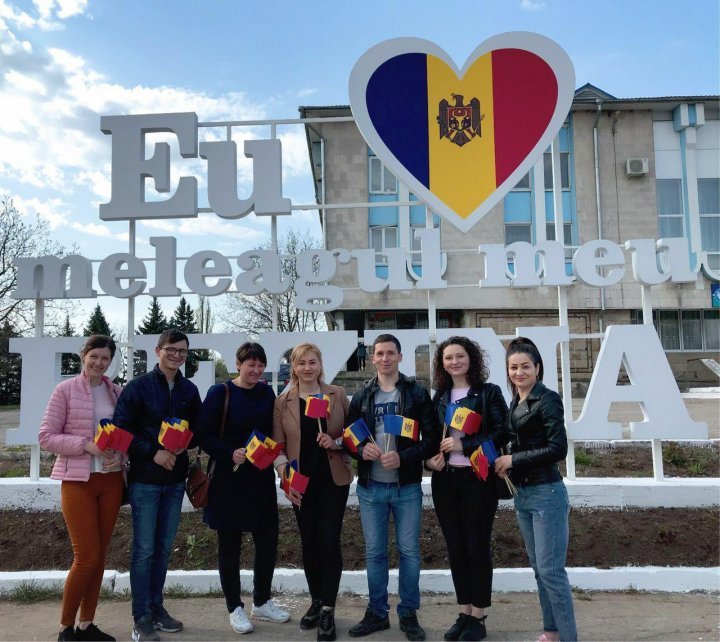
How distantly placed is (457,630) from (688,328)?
21247 millimetres

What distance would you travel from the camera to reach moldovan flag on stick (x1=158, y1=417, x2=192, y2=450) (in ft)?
10.9

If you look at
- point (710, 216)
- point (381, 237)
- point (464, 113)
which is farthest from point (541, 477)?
point (710, 216)

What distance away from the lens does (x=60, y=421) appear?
3305 mm

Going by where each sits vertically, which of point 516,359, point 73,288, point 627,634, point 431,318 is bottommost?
point 627,634

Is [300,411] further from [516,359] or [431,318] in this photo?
[431,318]

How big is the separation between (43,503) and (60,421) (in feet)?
9.55

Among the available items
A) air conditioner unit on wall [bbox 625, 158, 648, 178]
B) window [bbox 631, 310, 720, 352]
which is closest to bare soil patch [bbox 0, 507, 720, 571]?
air conditioner unit on wall [bbox 625, 158, 648, 178]

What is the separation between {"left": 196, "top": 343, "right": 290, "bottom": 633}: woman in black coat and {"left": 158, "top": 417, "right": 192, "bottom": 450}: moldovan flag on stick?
4.4 inches

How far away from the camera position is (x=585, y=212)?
1950cm

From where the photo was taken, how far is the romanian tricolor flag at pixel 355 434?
131 inches

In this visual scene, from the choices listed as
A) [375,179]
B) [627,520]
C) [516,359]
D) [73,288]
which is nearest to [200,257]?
[73,288]

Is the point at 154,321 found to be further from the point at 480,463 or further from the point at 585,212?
the point at 480,463

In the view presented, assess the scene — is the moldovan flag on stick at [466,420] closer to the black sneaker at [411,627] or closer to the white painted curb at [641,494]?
the black sneaker at [411,627]

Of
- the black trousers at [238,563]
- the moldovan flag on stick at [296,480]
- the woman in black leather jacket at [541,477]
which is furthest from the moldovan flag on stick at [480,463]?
the black trousers at [238,563]
